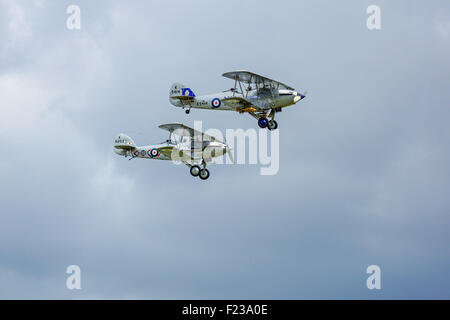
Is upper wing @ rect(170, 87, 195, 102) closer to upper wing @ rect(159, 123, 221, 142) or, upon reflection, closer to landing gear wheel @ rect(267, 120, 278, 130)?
upper wing @ rect(159, 123, 221, 142)

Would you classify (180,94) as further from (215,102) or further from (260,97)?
(260,97)

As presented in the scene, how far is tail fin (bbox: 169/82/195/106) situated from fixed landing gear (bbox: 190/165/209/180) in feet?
17.0

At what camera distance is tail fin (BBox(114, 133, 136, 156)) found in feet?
196

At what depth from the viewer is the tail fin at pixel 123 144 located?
196 ft

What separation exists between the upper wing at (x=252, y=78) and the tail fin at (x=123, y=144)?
10.2 metres

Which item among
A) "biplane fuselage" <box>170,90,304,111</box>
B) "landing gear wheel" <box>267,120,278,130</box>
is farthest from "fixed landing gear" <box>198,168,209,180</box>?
"landing gear wheel" <box>267,120,278,130</box>

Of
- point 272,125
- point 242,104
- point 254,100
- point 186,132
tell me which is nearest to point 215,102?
point 186,132
